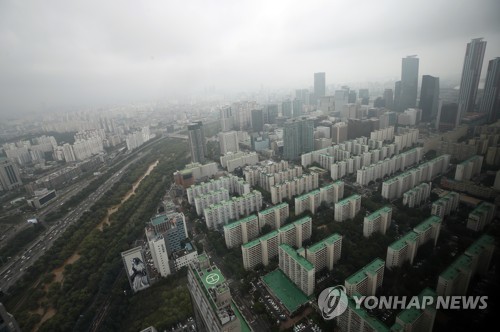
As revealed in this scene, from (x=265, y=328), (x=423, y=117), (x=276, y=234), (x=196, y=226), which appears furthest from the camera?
(x=423, y=117)

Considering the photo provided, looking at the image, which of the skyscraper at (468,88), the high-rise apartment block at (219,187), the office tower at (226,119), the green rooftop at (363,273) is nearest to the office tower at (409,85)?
the skyscraper at (468,88)

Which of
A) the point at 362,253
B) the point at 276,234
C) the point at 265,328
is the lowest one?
the point at 265,328

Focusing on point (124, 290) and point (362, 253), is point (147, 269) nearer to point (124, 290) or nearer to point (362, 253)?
point (124, 290)

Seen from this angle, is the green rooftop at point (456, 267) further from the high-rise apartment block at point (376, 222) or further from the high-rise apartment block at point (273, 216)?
the high-rise apartment block at point (273, 216)

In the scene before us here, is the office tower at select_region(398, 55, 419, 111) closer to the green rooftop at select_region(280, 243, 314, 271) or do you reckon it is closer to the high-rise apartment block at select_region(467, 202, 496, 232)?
the high-rise apartment block at select_region(467, 202, 496, 232)

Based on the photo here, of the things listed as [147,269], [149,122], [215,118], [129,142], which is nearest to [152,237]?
[147,269]

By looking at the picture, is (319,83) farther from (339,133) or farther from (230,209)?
(230,209)
